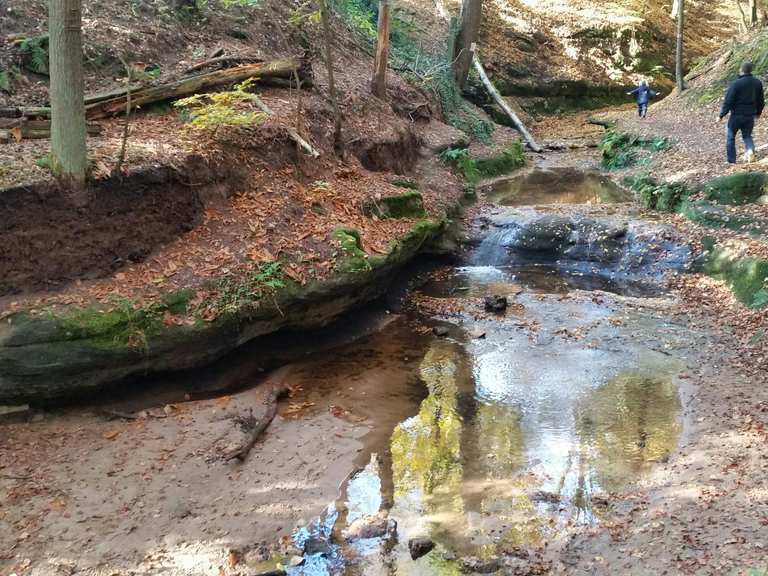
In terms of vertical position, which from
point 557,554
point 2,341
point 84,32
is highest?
point 84,32

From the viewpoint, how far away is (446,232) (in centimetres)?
1387

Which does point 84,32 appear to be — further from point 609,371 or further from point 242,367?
point 609,371

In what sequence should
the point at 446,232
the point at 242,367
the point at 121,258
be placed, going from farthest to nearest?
the point at 446,232 → the point at 242,367 → the point at 121,258

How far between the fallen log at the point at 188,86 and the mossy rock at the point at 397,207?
11.5ft

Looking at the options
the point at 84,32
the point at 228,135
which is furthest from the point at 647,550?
the point at 84,32

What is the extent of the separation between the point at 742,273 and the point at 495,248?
5249mm

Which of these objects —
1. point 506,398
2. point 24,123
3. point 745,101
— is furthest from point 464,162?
point 24,123

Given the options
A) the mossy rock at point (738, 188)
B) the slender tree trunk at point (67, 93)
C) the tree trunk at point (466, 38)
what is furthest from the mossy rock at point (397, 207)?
the tree trunk at point (466, 38)

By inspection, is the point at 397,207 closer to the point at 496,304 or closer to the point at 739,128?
the point at 496,304

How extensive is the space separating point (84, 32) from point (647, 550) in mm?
12274

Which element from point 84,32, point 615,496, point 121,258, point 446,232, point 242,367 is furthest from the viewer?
point 446,232

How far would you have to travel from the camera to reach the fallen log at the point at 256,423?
22.8ft

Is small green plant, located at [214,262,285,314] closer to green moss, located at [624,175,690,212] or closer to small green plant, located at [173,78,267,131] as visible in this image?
small green plant, located at [173,78,267,131]

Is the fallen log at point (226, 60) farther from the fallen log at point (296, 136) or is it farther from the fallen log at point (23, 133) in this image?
the fallen log at point (23, 133)
